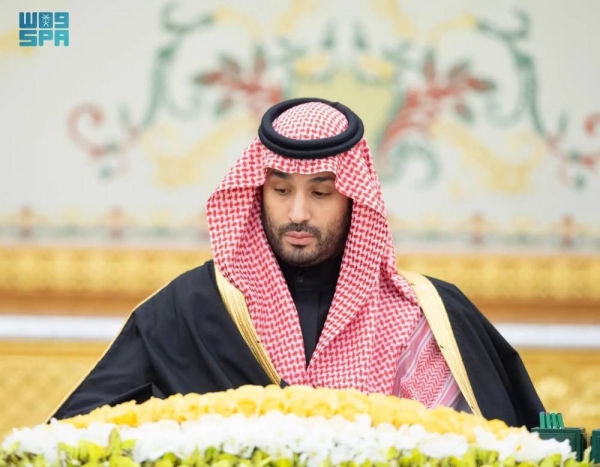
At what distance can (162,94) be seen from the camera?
22.1 feet

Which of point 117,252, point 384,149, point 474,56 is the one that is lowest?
point 117,252

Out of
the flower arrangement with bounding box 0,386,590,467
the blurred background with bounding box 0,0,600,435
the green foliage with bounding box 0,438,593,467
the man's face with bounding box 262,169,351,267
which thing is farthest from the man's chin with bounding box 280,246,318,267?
the blurred background with bounding box 0,0,600,435

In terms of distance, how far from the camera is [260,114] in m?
6.69

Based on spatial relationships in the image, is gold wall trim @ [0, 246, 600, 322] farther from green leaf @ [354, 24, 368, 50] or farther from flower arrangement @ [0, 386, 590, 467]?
flower arrangement @ [0, 386, 590, 467]

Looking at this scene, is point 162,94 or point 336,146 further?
point 162,94

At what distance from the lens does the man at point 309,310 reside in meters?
4.09

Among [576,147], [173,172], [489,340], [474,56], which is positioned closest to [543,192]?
[576,147]

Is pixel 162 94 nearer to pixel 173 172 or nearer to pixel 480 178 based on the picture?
pixel 173 172

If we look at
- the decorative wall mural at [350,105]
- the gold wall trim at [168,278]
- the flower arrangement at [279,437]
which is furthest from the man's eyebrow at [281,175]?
the decorative wall mural at [350,105]

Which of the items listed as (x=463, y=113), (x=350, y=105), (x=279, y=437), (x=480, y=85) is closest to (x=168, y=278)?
(x=350, y=105)

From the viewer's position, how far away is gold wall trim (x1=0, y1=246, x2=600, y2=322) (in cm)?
649

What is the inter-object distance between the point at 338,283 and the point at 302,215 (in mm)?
255

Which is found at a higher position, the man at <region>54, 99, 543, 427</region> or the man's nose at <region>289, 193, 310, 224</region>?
the man's nose at <region>289, 193, 310, 224</region>

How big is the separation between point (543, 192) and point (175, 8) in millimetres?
1845
